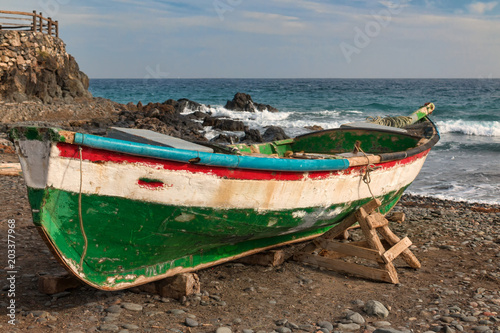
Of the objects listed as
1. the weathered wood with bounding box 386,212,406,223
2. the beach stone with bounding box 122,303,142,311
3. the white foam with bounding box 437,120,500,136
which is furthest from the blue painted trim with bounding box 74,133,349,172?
the white foam with bounding box 437,120,500,136

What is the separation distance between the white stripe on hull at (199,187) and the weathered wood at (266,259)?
77 cm

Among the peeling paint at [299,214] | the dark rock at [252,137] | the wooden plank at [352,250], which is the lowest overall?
the dark rock at [252,137]

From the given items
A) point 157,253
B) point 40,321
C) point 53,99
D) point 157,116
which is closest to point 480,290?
point 157,253

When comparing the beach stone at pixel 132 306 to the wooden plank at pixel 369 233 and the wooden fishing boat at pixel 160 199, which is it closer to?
the wooden fishing boat at pixel 160 199

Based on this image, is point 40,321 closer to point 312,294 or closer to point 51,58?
point 312,294

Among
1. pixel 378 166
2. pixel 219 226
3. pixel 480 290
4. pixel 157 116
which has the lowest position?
pixel 157 116

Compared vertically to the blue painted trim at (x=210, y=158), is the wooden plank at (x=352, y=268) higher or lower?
lower

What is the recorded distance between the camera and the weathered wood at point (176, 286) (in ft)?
14.2

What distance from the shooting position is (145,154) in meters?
3.61

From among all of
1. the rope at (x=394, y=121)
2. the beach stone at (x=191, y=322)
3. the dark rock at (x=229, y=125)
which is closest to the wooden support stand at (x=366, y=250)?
the beach stone at (x=191, y=322)

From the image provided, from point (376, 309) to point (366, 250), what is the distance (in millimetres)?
1019

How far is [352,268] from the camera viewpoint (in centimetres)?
509

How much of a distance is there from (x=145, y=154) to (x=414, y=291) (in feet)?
10.3

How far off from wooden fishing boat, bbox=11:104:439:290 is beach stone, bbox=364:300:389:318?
46.7 inches
